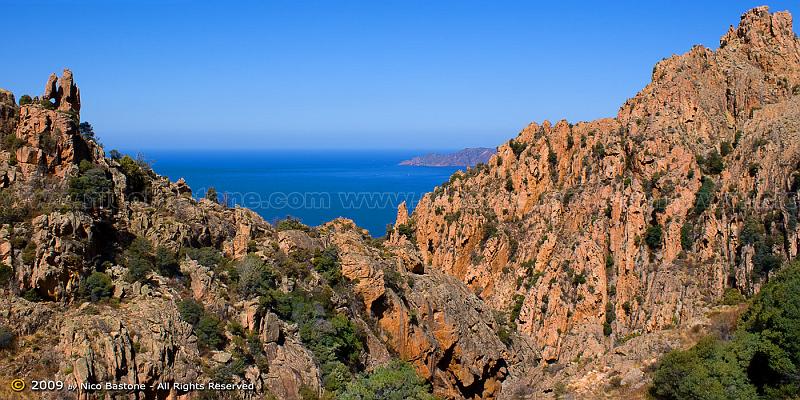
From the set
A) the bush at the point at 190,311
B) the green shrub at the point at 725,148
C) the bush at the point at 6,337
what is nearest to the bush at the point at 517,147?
the green shrub at the point at 725,148

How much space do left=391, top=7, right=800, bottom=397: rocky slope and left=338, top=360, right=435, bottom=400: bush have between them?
19123 mm

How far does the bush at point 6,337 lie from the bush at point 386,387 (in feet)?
40.9

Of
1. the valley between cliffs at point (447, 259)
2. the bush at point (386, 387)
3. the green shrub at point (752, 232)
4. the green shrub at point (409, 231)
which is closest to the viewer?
the valley between cliffs at point (447, 259)

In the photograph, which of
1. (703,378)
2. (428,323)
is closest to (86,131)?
(428,323)

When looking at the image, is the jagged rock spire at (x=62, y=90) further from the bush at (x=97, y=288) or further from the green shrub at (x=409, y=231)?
the green shrub at (x=409, y=231)

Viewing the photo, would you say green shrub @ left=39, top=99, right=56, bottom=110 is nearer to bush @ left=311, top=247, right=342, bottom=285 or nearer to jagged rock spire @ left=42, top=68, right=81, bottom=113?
jagged rock spire @ left=42, top=68, right=81, bottom=113

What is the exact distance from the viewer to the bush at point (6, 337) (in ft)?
71.7

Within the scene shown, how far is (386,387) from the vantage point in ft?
94.4

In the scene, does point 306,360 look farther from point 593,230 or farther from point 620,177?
point 620,177

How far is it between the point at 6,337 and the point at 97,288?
4.12 meters

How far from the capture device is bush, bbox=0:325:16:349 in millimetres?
21844

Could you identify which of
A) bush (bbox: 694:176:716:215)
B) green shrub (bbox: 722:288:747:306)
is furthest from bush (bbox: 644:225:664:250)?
green shrub (bbox: 722:288:747:306)

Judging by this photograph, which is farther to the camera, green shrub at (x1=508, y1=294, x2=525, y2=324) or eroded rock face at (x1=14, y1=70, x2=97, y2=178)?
green shrub at (x1=508, y1=294, x2=525, y2=324)

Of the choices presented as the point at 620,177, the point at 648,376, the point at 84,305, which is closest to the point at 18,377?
the point at 84,305
